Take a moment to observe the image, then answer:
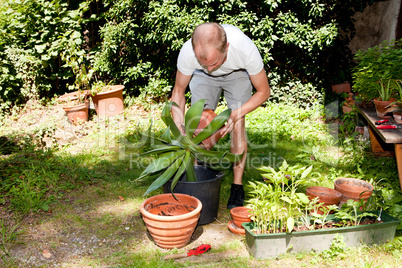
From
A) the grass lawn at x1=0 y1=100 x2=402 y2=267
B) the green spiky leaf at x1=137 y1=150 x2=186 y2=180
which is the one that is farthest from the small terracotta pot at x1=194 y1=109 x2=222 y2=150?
the grass lawn at x1=0 y1=100 x2=402 y2=267

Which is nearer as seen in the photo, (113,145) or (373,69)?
(373,69)

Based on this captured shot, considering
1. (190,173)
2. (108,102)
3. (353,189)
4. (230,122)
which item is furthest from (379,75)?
(108,102)

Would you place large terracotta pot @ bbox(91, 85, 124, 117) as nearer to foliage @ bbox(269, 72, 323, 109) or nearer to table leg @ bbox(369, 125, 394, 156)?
foliage @ bbox(269, 72, 323, 109)

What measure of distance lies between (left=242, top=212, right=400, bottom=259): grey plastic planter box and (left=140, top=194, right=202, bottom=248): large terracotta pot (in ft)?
1.32

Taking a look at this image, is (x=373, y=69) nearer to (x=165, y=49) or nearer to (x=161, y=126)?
(x=161, y=126)

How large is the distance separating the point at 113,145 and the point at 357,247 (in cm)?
341

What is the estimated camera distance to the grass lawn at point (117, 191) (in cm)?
226

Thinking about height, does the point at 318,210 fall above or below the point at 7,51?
below

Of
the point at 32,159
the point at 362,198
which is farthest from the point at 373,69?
the point at 32,159

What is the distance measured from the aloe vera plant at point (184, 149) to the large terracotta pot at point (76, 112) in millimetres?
3380

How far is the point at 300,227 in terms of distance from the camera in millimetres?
2289

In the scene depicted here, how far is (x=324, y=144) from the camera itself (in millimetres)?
4539

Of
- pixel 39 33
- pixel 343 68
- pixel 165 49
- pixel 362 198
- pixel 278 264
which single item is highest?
pixel 39 33

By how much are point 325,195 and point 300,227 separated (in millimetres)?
557
